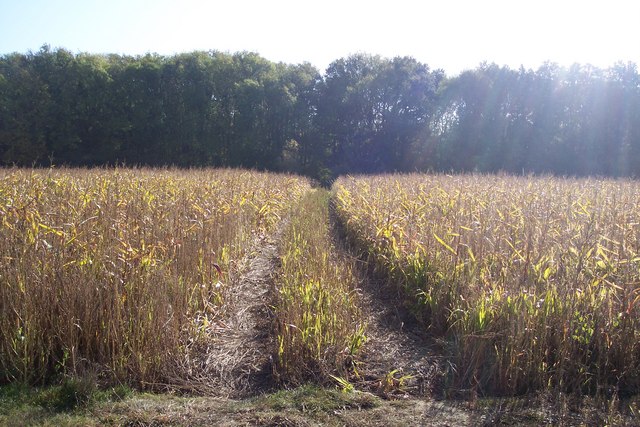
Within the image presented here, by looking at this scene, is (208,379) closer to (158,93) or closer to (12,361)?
(12,361)

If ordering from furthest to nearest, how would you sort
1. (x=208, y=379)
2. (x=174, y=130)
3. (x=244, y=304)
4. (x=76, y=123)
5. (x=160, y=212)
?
(x=174, y=130) < (x=76, y=123) < (x=160, y=212) < (x=244, y=304) < (x=208, y=379)

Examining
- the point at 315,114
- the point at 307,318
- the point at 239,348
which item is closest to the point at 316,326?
the point at 307,318

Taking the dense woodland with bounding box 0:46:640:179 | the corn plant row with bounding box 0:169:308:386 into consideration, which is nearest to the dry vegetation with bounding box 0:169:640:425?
the corn plant row with bounding box 0:169:308:386

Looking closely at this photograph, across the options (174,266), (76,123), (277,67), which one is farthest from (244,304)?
(277,67)

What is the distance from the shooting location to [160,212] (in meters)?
5.30

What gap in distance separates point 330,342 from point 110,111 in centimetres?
3531

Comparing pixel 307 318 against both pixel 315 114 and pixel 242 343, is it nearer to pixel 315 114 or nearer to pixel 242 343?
pixel 242 343

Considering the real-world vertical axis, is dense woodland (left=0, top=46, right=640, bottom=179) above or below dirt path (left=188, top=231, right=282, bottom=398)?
above

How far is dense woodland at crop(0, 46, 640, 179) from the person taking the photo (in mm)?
31891

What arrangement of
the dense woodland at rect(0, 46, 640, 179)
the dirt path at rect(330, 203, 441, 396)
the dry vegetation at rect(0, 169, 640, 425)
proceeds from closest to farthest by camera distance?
1. the dry vegetation at rect(0, 169, 640, 425)
2. the dirt path at rect(330, 203, 441, 396)
3. the dense woodland at rect(0, 46, 640, 179)

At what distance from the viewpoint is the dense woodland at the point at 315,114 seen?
31891 mm

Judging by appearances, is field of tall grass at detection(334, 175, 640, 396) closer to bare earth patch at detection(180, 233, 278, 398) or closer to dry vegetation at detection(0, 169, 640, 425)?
dry vegetation at detection(0, 169, 640, 425)

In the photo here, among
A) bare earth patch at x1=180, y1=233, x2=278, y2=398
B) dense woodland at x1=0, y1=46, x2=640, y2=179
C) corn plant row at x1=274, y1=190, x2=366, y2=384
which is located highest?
dense woodland at x1=0, y1=46, x2=640, y2=179

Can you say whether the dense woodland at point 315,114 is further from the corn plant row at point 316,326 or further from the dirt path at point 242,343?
the corn plant row at point 316,326
